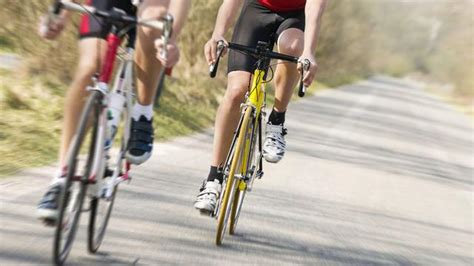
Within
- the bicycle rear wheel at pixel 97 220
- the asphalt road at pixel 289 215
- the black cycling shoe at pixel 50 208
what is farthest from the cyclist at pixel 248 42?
the black cycling shoe at pixel 50 208

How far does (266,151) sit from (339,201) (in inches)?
107

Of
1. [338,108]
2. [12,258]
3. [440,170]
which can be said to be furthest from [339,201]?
[338,108]

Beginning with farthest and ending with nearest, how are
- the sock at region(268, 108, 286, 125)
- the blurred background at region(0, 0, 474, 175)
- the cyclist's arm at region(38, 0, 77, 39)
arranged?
the blurred background at region(0, 0, 474, 175), the sock at region(268, 108, 286, 125), the cyclist's arm at region(38, 0, 77, 39)

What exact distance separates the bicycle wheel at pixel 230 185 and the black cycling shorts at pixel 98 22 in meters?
1.24

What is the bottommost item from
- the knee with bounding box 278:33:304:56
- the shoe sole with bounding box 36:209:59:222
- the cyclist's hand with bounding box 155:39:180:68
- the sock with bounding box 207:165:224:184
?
the shoe sole with bounding box 36:209:59:222

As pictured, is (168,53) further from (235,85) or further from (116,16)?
(235,85)

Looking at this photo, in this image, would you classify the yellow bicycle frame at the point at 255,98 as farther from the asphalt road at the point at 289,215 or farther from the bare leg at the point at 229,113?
the asphalt road at the point at 289,215

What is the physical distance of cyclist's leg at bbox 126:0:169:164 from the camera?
430 cm

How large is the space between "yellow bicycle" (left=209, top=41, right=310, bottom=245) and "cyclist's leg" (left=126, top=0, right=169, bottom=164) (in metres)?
0.73

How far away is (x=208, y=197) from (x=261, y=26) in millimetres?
1118

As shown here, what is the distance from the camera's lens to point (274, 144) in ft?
19.1

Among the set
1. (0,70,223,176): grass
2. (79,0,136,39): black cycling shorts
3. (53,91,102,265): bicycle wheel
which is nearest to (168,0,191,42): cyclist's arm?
(79,0,136,39): black cycling shorts

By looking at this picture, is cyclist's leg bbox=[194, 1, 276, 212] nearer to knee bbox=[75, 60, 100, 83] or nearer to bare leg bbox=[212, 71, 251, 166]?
bare leg bbox=[212, 71, 251, 166]

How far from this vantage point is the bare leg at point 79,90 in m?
3.97
